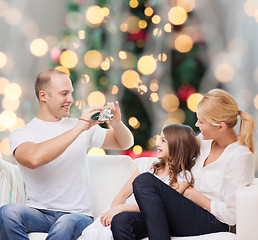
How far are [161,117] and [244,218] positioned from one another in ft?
5.11

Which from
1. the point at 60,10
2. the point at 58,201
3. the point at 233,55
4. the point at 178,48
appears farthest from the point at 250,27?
the point at 58,201

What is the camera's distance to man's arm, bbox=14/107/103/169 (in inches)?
72.8

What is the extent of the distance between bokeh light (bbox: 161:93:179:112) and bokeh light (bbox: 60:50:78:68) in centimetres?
70

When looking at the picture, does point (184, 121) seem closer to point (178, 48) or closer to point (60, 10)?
point (178, 48)

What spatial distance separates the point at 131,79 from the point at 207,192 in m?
1.42

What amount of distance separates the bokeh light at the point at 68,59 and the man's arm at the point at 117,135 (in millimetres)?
1010

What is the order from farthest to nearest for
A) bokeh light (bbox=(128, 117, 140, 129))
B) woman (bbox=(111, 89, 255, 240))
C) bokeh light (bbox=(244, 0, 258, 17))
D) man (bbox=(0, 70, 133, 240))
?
bokeh light (bbox=(244, 0, 258, 17)) → bokeh light (bbox=(128, 117, 140, 129)) → man (bbox=(0, 70, 133, 240)) → woman (bbox=(111, 89, 255, 240))

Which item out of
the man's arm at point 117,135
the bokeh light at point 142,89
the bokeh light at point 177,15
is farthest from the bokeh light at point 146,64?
the man's arm at point 117,135

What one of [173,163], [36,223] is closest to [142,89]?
[173,163]

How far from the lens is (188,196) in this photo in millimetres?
1842

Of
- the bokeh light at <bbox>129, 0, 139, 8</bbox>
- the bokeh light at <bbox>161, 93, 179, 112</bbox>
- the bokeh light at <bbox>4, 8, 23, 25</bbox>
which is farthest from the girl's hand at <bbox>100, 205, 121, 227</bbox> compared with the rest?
the bokeh light at <bbox>4, 8, 23, 25</bbox>

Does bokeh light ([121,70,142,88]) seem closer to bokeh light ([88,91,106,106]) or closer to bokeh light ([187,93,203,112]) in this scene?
bokeh light ([88,91,106,106])

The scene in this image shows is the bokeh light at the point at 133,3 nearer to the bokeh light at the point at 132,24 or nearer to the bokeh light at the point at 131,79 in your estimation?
the bokeh light at the point at 132,24

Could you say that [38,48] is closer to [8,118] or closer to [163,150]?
[8,118]
